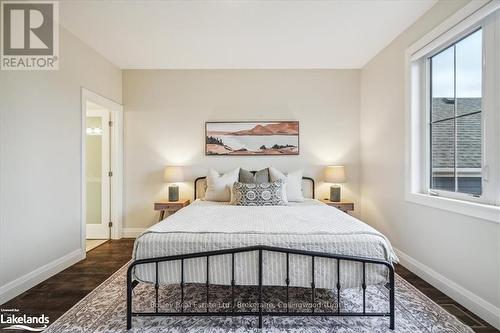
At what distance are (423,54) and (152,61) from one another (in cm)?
366

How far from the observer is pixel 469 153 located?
7.20ft

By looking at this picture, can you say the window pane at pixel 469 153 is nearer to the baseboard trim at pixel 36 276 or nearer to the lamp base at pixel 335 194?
the lamp base at pixel 335 194

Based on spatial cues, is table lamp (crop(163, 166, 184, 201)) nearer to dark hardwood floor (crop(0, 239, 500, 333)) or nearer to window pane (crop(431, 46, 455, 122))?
dark hardwood floor (crop(0, 239, 500, 333))

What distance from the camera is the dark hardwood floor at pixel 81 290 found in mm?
2035

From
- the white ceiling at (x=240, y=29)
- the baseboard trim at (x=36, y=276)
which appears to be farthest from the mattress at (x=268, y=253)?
the white ceiling at (x=240, y=29)

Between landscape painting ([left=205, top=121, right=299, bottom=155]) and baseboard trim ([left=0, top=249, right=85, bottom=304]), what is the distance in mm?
2309

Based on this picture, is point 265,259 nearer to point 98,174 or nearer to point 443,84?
point 443,84

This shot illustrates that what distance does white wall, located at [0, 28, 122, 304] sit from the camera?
2.27m

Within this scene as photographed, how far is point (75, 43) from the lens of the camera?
10.2ft

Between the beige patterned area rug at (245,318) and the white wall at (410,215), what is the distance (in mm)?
333

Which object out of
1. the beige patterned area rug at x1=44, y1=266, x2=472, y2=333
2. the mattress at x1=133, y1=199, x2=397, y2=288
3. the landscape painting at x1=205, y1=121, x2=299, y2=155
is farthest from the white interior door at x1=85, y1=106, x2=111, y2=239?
the mattress at x1=133, y1=199, x2=397, y2=288

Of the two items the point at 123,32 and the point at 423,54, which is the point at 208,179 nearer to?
the point at 123,32

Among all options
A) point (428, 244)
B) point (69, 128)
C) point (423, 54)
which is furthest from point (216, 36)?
point (428, 244)

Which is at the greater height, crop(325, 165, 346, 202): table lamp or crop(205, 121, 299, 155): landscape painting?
crop(205, 121, 299, 155): landscape painting
